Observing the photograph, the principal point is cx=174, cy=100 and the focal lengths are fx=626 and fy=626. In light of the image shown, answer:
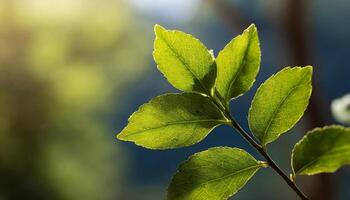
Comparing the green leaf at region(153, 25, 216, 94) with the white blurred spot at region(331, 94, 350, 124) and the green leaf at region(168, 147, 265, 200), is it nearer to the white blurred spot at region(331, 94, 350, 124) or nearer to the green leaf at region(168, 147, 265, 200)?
the green leaf at region(168, 147, 265, 200)

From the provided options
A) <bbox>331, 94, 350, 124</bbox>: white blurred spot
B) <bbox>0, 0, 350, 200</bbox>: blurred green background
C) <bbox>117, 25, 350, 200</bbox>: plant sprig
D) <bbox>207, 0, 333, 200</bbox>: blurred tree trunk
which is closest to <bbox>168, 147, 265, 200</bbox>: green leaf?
<bbox>117, 25, 350, 200</bbox>: plant sprig

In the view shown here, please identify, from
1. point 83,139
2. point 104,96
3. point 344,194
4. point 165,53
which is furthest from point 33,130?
point 165,53

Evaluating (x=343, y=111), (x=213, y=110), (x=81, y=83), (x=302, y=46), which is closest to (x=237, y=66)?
(x=213, y=110)

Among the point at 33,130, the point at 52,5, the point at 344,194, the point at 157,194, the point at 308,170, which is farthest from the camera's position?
the point at 157,194

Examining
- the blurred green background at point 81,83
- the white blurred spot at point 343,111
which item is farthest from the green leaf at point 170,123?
the blurred green background at point 81,83

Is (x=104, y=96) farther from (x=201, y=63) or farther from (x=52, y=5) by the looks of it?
(x=201, y=63)

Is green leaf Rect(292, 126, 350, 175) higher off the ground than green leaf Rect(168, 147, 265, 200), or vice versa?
green leaf Rect(168, 147, 265, 200)
